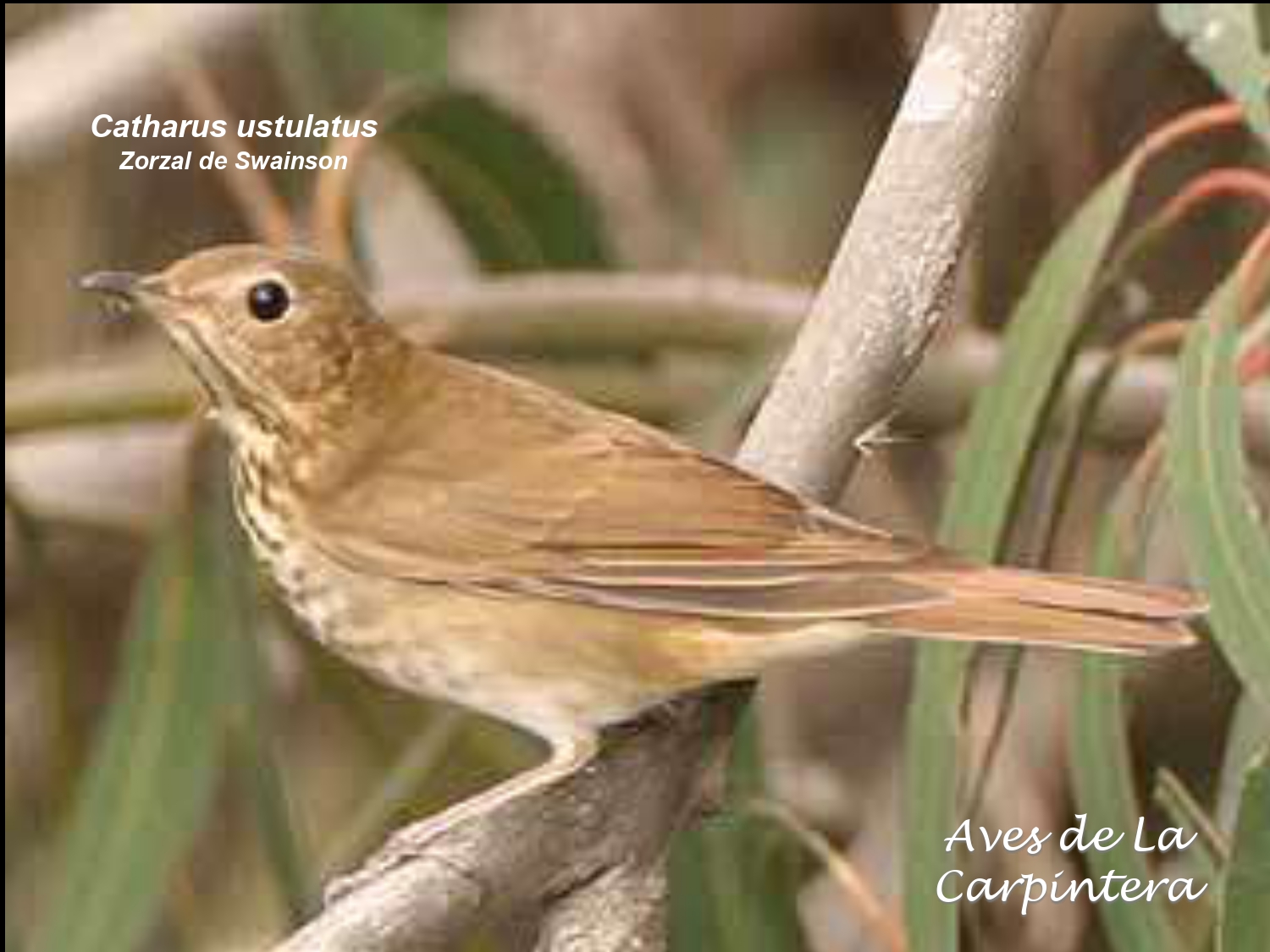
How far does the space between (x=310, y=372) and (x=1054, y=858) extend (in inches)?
65.8

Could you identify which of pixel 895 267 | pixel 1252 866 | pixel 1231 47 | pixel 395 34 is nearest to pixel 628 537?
pixel 895 267

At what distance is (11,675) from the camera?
5957 millimetres

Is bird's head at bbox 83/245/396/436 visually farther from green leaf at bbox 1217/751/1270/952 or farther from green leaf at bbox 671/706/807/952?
green leaf at bbox 1217/751/1270/952

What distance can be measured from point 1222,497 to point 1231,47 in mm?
549

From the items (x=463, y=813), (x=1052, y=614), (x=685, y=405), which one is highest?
(x=685, y=405)

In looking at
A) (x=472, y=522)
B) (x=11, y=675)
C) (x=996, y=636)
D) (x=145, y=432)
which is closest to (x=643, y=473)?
(x=472, y=522)

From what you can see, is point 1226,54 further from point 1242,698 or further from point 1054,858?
point 1054,858

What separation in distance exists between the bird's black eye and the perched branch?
472 mm

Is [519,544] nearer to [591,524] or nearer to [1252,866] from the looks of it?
[591,524]

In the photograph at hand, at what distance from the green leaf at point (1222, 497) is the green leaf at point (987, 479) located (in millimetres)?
225

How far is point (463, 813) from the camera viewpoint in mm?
3102

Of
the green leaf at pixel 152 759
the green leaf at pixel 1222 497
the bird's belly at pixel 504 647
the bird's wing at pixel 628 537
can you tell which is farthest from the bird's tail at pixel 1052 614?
the green leaf at pixel 152 759

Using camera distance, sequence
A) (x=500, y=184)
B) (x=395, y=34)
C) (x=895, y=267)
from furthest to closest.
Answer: (x=395, y=34) < (x=500, y=184) < (x=895, y=267)

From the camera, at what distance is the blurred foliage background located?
12.1ft
